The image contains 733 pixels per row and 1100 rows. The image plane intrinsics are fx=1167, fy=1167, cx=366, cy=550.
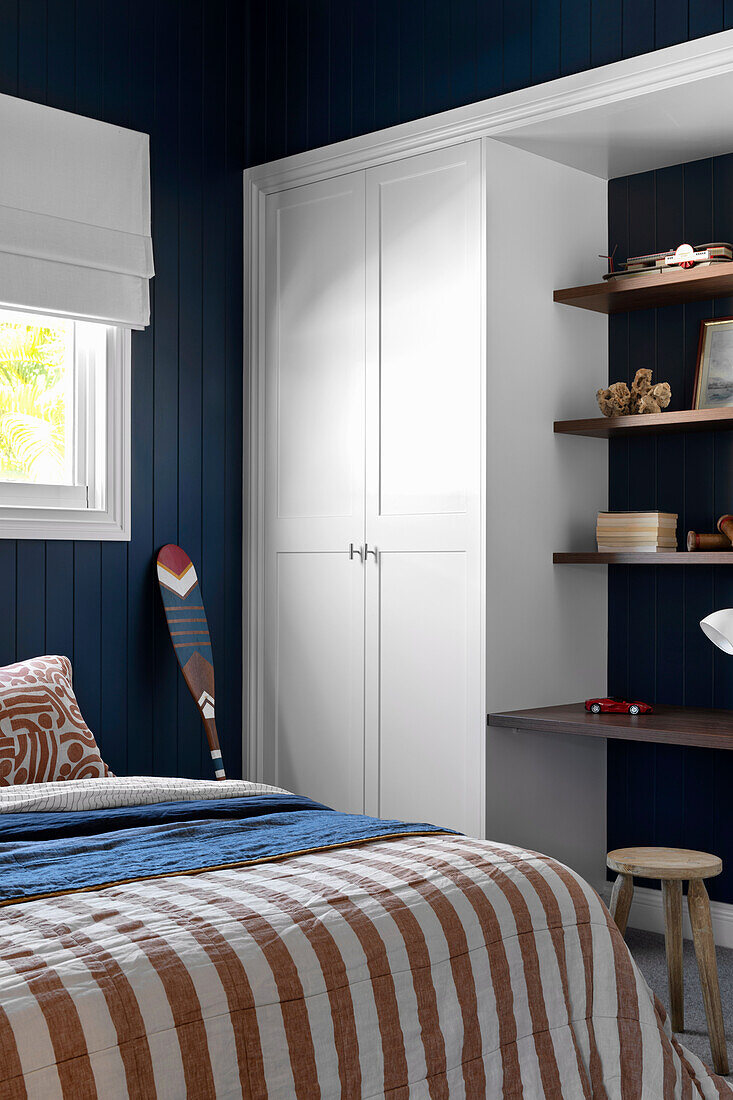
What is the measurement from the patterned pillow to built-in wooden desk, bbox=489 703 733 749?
120 cm

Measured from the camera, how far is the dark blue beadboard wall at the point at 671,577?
138 inches

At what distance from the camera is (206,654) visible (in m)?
3.80

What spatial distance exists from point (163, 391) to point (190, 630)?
2.62 feet

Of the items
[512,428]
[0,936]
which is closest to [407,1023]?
[0,936]

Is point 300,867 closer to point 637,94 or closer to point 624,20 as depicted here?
point 637,94

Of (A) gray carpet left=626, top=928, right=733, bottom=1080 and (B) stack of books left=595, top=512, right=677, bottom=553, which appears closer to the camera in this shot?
(A) gray carpet left=626, top=928, right=733, bottom=1080

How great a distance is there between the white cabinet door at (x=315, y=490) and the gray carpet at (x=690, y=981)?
98 centimetres

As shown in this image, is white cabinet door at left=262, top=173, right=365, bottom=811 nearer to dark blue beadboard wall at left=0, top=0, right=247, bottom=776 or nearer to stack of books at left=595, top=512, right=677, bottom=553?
dark blue beadboard wall at left=0, top=0, right=247, bottom=776

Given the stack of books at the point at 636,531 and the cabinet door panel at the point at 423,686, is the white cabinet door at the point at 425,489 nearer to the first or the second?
the cabinet door panel at the point at 423,686

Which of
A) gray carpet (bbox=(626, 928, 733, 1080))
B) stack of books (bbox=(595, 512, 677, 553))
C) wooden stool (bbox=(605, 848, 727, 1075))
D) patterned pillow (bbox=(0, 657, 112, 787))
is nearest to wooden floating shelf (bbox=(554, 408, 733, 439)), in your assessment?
stack of books (bbox=(595, 512, 677, 553))

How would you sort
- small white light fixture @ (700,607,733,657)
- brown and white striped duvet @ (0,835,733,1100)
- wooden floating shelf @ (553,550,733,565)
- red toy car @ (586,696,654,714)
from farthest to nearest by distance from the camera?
red toy car @ (586,696,654,714) < wooden floating shelf @ (553,550,733,565) < small white light fixture @ (700,607,733,657) < brown and white striped duvet @ (0,835,733,1100)

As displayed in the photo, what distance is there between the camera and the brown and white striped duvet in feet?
4.68

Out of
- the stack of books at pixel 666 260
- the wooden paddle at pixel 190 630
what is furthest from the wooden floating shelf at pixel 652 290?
the wooden paddle at pixel 190 630

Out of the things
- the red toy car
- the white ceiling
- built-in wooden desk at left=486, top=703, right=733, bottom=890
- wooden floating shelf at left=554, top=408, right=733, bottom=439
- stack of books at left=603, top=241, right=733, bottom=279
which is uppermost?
the white ceiling
